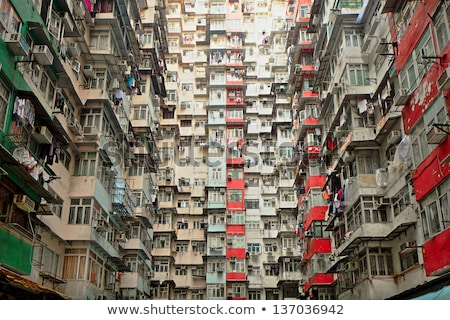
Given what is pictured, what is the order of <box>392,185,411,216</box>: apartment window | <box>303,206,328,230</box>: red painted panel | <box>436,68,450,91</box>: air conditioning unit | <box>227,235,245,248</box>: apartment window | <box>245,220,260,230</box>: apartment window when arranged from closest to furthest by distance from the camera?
<box>436,68,450,91</box>: air conditioning unit < <box>392,185,411,216</box>: apartment window < <box>303,206,328,230</box>: red painted panel < <box>227,235,245,248</box>: apartment window < <box>245,220,260,230</box>: apartment window

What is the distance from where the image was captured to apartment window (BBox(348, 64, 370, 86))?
75.3 ft

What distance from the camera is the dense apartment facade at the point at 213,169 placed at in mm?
15867

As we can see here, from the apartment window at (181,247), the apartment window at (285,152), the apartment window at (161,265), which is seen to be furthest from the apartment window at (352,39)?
the apartment window at (181,247)

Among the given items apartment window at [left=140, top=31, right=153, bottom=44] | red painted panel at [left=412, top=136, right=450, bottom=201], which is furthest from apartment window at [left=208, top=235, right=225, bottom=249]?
red painted panel at [left=412, top=136, right=450, bottom=201]

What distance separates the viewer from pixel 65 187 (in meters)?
21.2

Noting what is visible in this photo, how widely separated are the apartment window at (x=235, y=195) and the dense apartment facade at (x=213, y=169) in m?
0.20

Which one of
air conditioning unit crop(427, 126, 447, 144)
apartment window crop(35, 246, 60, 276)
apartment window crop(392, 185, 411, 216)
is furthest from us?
apartment window crop(35, 246, 60, 276)

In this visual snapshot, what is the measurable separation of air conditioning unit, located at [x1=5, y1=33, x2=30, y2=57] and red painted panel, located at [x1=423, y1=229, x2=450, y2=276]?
47.4ft

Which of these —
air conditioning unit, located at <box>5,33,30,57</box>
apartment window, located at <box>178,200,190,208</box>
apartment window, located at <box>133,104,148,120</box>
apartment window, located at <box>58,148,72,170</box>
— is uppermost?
apartment window, located at <box>133,104,148,120</box>

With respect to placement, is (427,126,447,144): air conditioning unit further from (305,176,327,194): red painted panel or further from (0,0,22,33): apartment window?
(305,176,327,194): red painted panel

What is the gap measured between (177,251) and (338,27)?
27.2 metres

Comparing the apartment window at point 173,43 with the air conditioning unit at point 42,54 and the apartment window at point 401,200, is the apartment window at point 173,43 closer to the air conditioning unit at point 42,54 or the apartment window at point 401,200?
the air conditioning unit at point 42,54

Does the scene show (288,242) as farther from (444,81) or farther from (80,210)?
(444,81)

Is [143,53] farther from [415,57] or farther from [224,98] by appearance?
[415,57]
